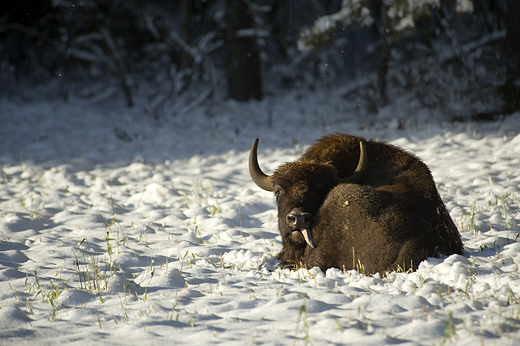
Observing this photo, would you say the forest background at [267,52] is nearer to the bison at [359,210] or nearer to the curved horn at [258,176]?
→ the bison at [359,210]

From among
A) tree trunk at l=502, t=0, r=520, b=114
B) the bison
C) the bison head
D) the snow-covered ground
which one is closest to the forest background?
tree trunk at l=502, t=0, r=520, b=114

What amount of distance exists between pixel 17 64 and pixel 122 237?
12716 mm

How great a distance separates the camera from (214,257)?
3789 mm

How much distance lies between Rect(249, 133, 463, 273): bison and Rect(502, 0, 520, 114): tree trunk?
18.8 feet

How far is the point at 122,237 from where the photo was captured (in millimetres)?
4508

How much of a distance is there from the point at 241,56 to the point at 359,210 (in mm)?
10243

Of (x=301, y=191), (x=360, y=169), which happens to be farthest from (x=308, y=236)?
(x=360, y=169)

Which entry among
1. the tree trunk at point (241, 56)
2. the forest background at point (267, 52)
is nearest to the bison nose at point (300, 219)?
the forest background at point (267, 52)

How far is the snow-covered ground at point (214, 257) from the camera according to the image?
7.84 ft

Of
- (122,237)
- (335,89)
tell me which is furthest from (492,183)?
(335,89)

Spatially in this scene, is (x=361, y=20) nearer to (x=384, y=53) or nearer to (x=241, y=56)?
(x=384, y=53)

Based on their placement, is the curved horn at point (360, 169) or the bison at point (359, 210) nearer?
the bison at point (359, 210)

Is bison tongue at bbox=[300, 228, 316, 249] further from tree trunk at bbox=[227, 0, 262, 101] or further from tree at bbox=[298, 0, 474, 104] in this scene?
tree trunk at bbox=[227, 0, 262, 101]

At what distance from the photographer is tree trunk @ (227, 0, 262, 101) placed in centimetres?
1260
